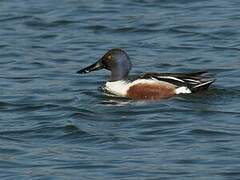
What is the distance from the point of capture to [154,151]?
1176 centimetres

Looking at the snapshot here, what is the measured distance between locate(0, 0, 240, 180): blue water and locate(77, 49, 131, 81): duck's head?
0.29 metres

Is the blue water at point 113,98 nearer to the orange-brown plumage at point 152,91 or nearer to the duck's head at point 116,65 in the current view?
the orange-brown plumage at point 152,91

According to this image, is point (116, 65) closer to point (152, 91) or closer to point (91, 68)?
point (91, 68)

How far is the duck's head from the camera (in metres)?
15.4

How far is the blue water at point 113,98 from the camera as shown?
11312mm

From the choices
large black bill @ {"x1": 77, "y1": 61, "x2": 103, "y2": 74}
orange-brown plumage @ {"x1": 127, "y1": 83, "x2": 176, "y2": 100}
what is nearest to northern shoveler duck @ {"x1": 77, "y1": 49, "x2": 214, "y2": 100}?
orange-brown plumage @ {"x1": 127, "y1": 83, "x2": 176, "y2": 100}

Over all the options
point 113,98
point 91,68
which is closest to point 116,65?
point 91,68

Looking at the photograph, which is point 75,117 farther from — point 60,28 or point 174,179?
point 60,28

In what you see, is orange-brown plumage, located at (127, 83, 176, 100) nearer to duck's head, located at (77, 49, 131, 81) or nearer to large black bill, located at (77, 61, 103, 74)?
duck's head, located at (77, 49, 131, 81)

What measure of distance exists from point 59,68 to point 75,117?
3.10m

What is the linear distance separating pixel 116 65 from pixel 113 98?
60 cm

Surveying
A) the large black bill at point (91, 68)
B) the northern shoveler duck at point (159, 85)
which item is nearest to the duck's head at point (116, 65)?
the large black bill at point (91, 68)

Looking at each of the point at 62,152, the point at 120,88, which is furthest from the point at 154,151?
the point at 120,88

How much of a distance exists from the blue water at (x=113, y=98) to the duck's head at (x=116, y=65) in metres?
0.29
